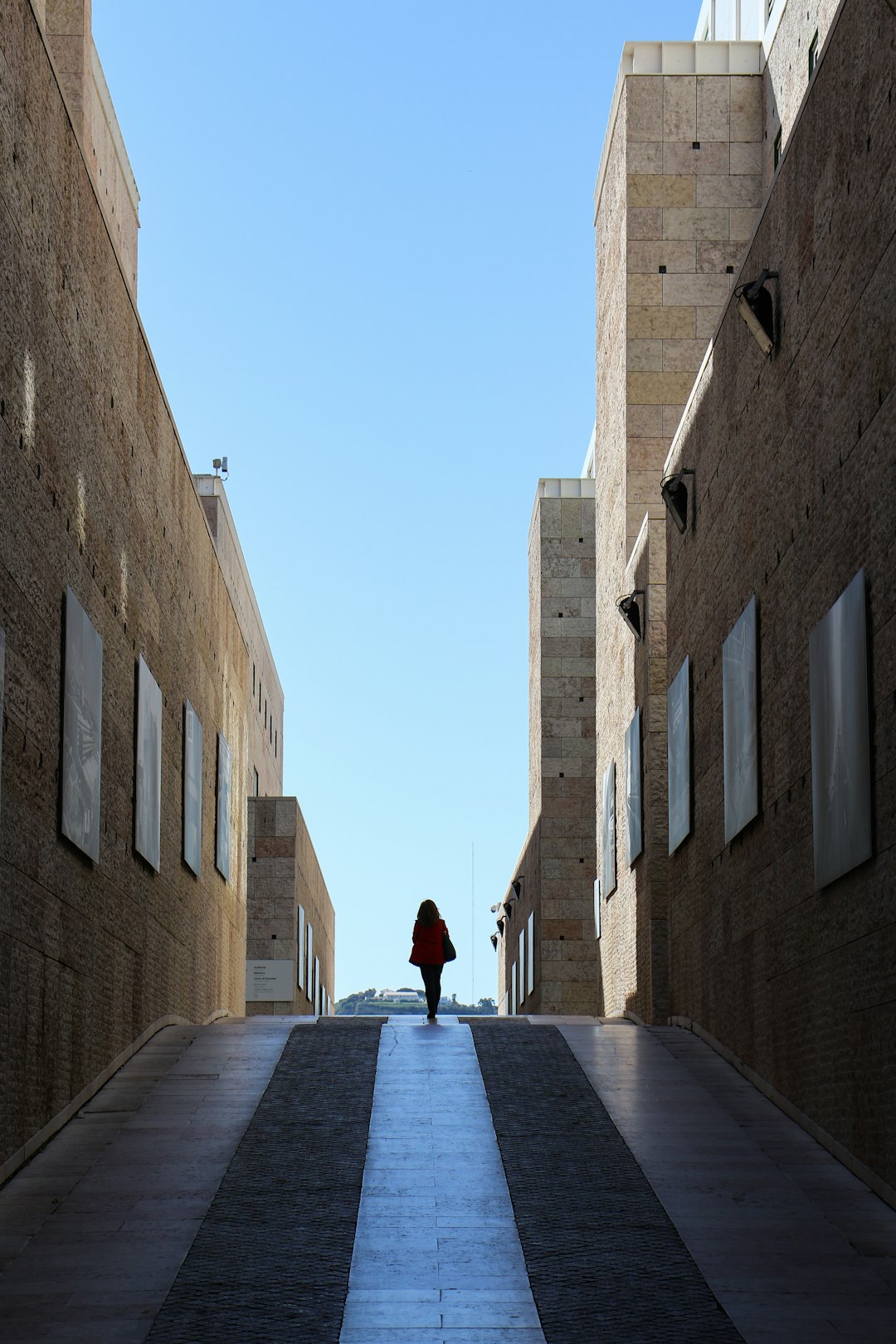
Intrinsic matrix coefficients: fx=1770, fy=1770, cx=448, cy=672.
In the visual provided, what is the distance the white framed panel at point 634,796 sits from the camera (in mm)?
21156

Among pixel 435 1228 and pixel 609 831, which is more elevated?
pixel 609 831

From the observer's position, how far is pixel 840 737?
10.9 metres

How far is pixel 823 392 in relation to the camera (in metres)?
11.9

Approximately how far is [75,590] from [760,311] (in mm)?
5624

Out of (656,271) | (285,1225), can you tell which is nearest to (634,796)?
(656,271)

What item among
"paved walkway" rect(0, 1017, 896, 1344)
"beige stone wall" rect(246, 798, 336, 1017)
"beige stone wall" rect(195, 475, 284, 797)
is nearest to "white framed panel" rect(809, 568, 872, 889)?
"paved walkway" rect(0, 1017, 896, 1344)

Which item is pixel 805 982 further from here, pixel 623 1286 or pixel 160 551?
pixel 160 551

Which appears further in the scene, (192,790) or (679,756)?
(192,790)

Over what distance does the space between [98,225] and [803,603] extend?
630 centimetres

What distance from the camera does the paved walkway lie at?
777cm

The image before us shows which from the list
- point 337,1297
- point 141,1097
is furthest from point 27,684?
point 337,1297

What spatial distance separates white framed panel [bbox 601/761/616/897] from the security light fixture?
22.1ft

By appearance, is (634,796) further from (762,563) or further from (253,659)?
(253,659)

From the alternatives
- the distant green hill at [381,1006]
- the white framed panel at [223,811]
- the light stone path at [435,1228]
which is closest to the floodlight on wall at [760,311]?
the light stone path at [435,1228]
